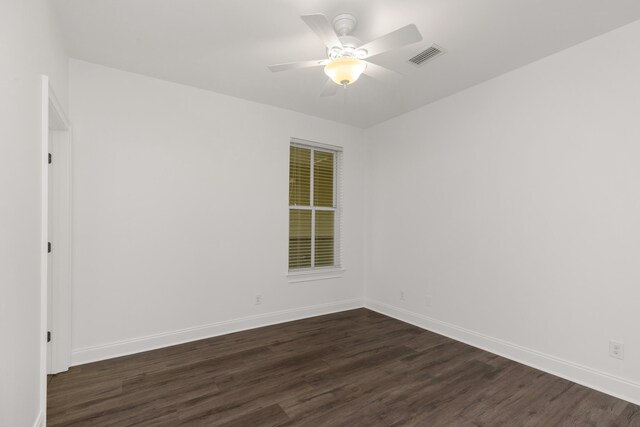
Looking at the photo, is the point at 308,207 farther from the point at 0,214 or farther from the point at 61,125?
the point at 0,214

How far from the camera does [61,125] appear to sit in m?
2.60

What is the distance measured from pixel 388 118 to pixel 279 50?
2.21 meters

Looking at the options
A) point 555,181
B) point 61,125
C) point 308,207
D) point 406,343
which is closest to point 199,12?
point 61,125

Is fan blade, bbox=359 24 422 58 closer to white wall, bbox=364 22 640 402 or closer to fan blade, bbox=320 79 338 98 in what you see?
fan blade, bbox=320 79 338 98

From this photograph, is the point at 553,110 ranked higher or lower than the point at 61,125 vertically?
higher

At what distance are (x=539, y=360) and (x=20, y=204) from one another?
3.98 meters

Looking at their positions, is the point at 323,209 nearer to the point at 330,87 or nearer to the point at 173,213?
the point at 173,213

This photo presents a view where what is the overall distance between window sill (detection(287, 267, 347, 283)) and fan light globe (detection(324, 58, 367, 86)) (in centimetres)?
271

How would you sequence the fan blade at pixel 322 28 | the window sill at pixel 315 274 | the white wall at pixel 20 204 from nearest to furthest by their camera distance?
the white wall at pixel 20 204 < the fan blade at pixel 322 28 < the window sill at pixel 315 274

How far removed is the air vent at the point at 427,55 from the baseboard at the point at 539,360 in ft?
9.26

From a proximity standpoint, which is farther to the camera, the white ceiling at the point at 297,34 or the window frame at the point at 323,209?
the window frame at the point at 323,209

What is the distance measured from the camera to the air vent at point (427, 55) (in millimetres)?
2657

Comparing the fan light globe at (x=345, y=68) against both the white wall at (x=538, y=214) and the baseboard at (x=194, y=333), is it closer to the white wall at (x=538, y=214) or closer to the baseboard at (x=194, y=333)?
the white wall at (x=538, y=214)

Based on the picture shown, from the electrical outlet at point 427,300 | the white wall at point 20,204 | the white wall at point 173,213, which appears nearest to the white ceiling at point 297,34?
the white wall at point 173,213
